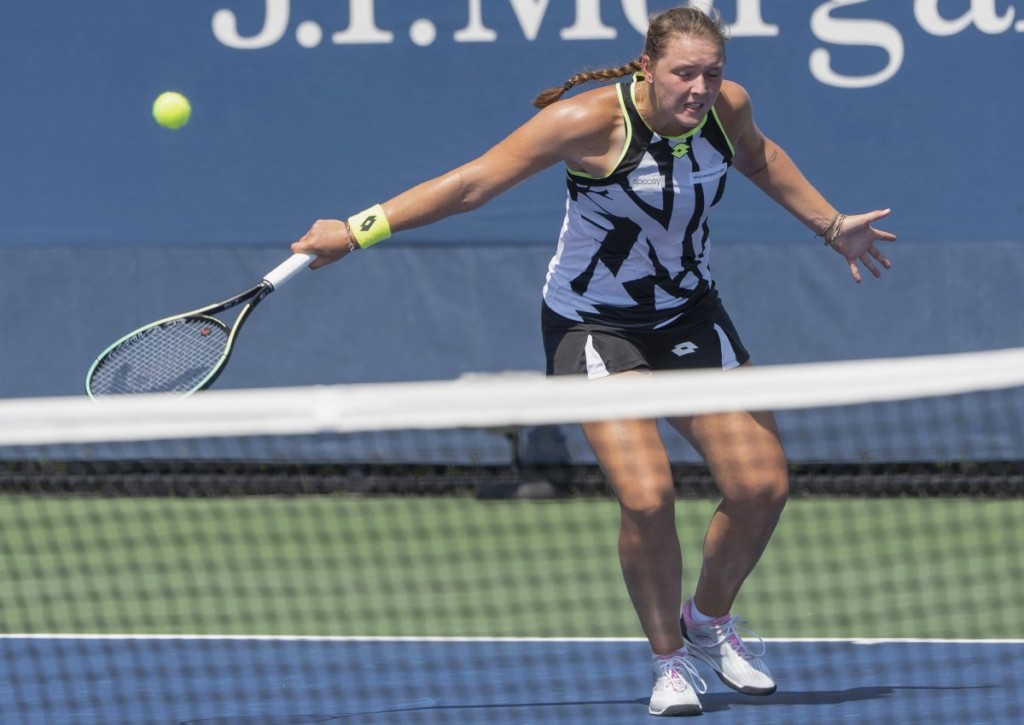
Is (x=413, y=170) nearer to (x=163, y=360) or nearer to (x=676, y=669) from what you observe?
(x=163, y=360)

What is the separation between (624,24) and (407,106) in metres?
0.96

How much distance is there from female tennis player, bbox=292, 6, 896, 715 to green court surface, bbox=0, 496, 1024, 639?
3.07ft

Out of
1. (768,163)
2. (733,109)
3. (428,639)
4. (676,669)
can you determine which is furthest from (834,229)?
(428,639)

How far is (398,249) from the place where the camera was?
6.94 meters

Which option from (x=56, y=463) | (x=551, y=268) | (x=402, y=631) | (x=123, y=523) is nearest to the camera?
(x=551, y=268)

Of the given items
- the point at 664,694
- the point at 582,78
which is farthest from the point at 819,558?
the point at 582,78

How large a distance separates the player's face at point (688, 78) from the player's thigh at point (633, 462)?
2.26ft

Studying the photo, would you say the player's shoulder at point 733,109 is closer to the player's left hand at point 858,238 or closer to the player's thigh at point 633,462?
the player's left hand at point 858,238

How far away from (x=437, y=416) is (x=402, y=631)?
6.14 ft

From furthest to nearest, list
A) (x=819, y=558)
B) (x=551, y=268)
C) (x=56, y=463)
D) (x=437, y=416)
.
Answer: (x=56, y=463)
(x=819, y=558)
(x=551, y=268)
(x=437, y=416)

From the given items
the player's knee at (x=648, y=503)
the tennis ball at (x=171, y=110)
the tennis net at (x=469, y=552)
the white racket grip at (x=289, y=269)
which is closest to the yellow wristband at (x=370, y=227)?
the white racket grip at (x=289, y=269)

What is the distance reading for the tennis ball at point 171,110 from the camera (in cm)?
659

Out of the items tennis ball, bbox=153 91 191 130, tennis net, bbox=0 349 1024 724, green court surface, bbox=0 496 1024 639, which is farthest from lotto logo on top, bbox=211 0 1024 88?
green court surface, bbox=0 496 1024 639

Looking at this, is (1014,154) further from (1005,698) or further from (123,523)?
(123,523)
